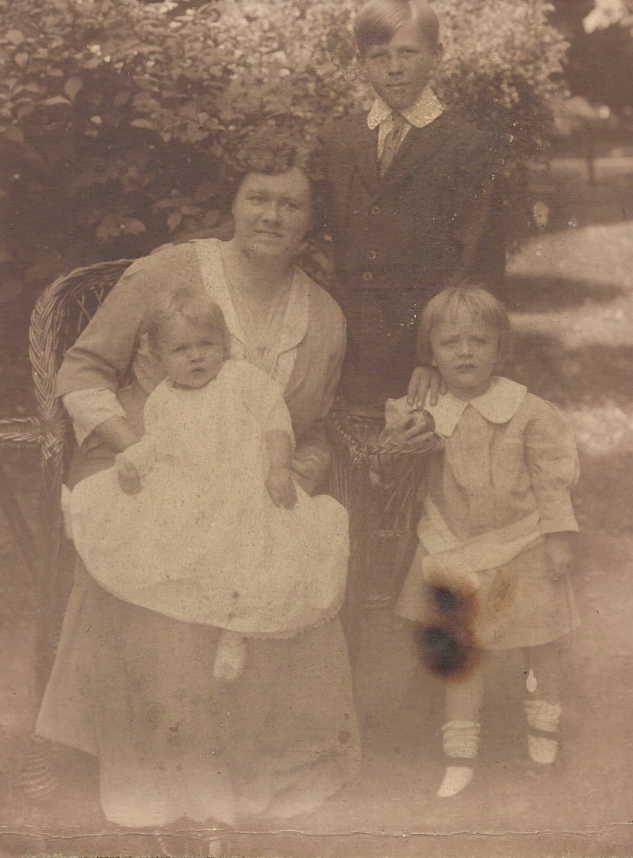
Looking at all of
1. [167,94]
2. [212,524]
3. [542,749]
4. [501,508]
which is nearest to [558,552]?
[501,508]

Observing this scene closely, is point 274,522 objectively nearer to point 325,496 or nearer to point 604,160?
point 325,496

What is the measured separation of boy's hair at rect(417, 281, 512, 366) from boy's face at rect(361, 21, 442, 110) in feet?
1.84

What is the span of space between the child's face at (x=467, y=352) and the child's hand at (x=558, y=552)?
1.57ft

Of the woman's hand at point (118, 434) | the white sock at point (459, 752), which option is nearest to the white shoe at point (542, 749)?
the white sock at point (459, 752)

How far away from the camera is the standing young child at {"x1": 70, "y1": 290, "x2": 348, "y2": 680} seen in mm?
3795

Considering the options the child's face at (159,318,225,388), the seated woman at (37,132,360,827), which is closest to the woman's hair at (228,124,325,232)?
the seated woman at (37,132,360,827)

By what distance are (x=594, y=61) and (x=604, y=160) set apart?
32 centimetres

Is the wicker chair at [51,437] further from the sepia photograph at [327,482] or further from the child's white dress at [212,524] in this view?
the child's white dress at [212,524]

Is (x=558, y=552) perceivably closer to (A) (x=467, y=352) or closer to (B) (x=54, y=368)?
(A) (x=467, y=352)

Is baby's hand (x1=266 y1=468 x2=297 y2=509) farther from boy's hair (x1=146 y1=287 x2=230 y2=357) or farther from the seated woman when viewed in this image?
boy's hair (x1=146 y1=287 x2=230 y2=357)

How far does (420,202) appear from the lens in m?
3.91

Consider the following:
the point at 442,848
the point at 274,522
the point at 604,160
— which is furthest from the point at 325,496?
the point at 604,160

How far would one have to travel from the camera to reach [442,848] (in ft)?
12.8

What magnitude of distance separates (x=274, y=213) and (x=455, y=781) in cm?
174
